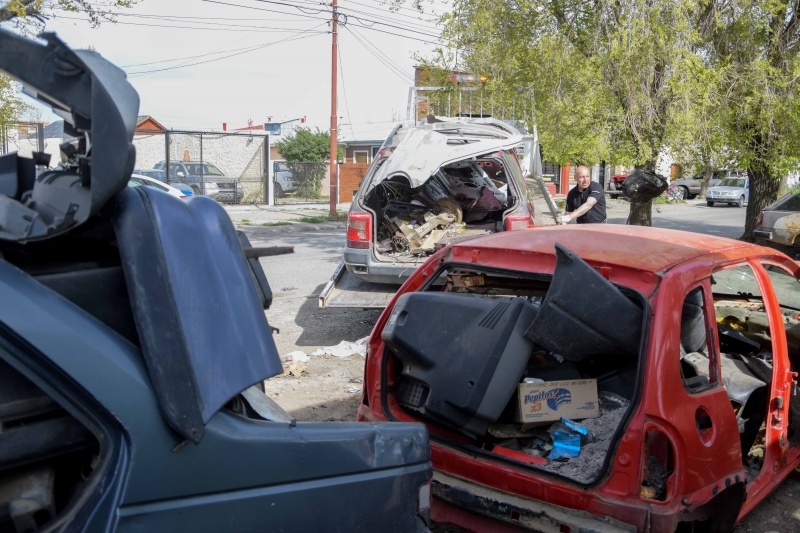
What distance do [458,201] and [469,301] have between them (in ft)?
A: 19.0

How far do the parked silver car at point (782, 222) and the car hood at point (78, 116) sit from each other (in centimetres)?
1268

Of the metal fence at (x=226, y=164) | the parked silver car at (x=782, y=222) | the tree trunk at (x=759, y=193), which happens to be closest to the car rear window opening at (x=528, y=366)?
the parked silver car at (x=782, y=222)

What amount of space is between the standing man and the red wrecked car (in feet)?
14.5

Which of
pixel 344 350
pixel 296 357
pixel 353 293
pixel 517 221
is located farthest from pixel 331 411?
pixel 517 221

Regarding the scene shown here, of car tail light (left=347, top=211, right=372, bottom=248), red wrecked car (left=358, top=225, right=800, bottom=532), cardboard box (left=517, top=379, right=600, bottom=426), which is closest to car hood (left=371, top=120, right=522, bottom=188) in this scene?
car tail light (left=347, top=211, right=372, bottom=248)

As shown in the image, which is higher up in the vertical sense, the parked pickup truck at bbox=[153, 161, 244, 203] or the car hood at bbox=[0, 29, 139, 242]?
the car hood at bbox=[0, 29, 139, 242]

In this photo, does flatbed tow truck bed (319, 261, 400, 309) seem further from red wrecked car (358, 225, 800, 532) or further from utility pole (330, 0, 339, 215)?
utility pole (330, 0, 339, 215)

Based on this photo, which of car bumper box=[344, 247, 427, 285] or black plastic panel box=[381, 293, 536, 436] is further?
car bumper box=[344, 247, 427, 285]

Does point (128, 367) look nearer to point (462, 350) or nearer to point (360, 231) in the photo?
point (462, 350)

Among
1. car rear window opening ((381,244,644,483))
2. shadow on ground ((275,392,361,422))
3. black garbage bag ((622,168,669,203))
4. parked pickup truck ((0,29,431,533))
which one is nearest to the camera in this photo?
parked pickup truck ((0,29,431,533))

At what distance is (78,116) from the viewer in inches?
79.7

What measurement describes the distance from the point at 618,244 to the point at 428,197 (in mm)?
5566

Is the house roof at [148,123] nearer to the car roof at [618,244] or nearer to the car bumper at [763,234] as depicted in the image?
the car bumper at [763,234]

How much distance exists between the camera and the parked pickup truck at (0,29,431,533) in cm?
184
